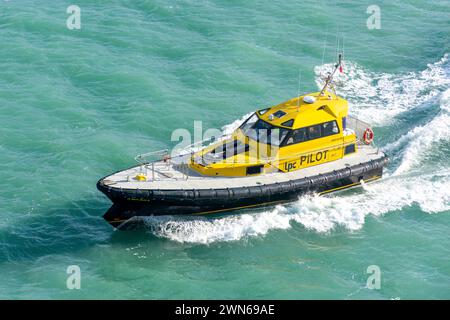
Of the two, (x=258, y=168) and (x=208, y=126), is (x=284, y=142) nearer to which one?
(x=258, y=168)

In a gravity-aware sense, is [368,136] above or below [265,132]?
below

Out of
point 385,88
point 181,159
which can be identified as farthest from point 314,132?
point 385,88

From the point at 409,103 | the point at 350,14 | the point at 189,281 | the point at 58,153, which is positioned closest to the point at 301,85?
the point at 409,103

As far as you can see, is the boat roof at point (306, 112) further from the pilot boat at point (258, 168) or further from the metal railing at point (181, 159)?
the metal railing at point (181, 159)
